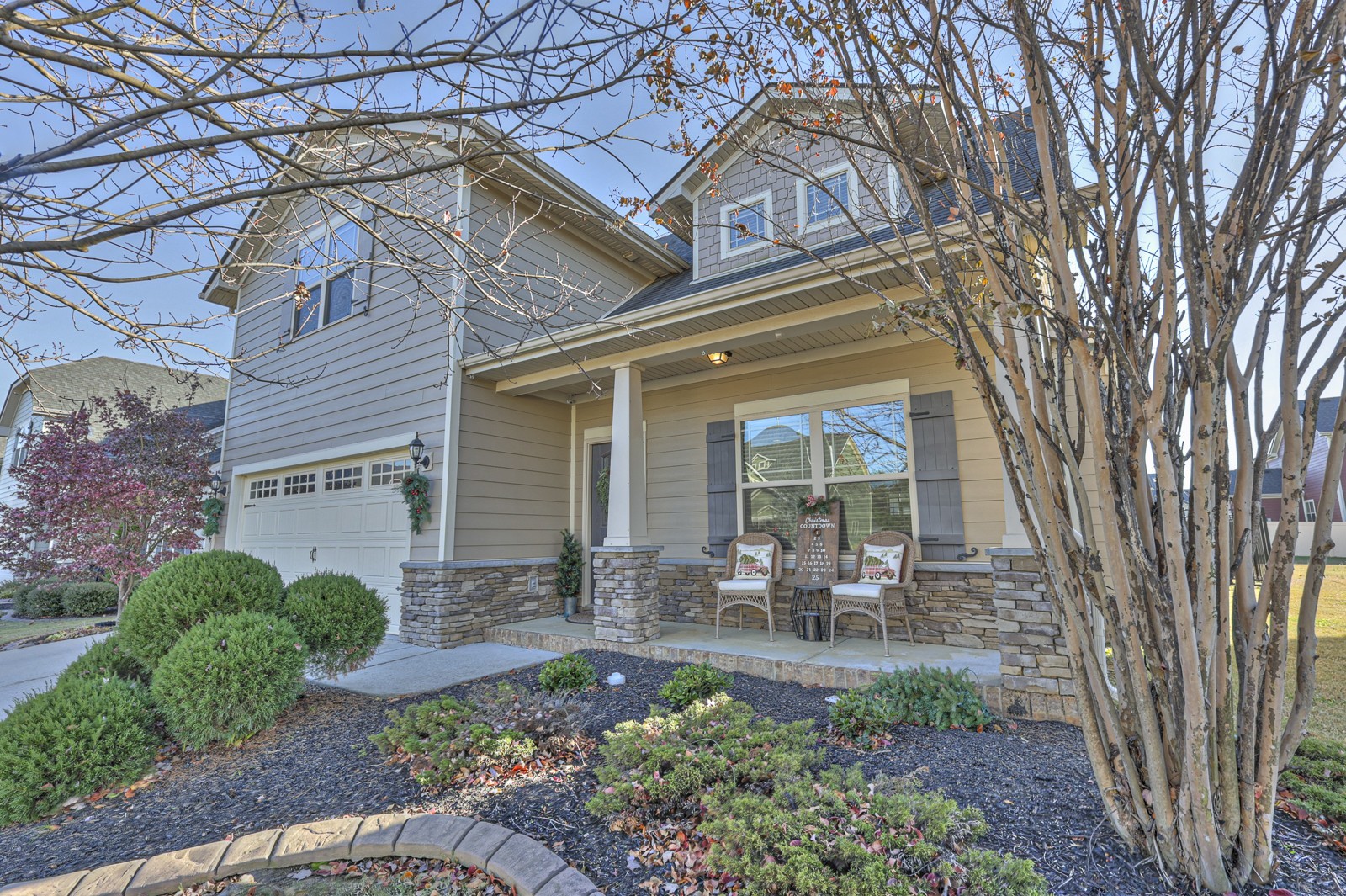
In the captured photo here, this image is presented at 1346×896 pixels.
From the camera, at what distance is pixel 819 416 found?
5.58 m

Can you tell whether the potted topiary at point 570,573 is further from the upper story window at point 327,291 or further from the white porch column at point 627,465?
the upper story window at point 327,291

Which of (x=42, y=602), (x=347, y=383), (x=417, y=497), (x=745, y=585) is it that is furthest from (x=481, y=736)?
(x=42, y=602)

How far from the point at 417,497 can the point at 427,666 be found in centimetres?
177

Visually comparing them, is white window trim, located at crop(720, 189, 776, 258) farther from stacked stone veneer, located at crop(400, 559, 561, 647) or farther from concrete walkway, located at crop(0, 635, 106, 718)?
concrete walkway, located at crop(0, 635, 106, 718)

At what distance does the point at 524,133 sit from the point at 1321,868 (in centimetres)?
341

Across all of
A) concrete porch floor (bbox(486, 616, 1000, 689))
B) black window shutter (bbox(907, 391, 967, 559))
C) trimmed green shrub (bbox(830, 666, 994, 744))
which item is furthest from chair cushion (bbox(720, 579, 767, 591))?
trimmed green shrub (bbox(830, 666, 994, 744))

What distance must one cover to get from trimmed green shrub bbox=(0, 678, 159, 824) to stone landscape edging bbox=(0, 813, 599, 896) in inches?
29.7

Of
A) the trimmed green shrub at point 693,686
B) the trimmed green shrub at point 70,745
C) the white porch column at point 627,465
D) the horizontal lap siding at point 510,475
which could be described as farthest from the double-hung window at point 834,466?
the trimmed green shrub at point 70,745

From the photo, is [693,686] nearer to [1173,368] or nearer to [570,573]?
[1173,368]

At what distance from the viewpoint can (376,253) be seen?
7.19 m

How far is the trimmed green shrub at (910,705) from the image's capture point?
2.90 meters

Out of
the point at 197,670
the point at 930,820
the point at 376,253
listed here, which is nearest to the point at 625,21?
the point at 930,820

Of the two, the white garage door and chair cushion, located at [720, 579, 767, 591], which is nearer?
chair cushion, located at [720, 579, 767, 591]

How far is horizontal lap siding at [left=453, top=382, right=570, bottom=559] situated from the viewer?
603cm
